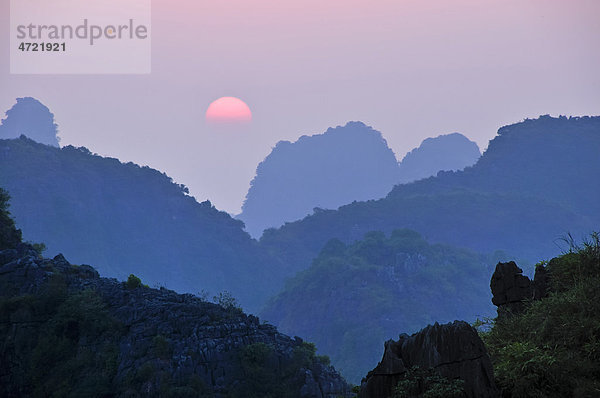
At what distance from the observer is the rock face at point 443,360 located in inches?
588

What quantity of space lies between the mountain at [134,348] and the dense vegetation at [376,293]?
286ft

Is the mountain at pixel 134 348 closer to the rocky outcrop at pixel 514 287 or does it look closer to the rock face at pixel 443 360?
the rocky outcrop at pixel 514 287

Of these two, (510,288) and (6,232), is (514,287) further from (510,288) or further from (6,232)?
(6,232)

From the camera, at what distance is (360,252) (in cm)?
15925

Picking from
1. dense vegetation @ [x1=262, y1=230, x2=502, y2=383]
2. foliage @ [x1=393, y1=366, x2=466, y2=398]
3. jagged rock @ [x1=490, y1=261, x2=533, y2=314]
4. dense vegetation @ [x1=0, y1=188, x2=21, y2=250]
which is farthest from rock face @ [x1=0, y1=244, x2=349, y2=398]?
dense vegetation @ [x1=262, y1=230, x2=502, y2=383]

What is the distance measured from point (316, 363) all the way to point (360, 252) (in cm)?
11829

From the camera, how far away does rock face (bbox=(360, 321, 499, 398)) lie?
14.9 m

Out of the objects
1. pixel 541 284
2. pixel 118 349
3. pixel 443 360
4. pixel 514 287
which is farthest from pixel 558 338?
pixel 118 349

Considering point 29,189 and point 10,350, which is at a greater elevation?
point 29,189

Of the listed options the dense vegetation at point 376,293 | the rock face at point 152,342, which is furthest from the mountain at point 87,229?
the rock face at point 152,342

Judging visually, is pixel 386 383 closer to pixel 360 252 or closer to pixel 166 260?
pixel 360 252

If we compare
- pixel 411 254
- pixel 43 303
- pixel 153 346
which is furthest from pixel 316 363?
→ pixel 411 254

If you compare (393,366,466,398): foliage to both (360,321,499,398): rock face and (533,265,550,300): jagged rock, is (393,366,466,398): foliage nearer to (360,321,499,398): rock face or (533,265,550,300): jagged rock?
(360,321,499,398): rock face

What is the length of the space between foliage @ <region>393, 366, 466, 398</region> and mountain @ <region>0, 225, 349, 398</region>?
23.5 m
